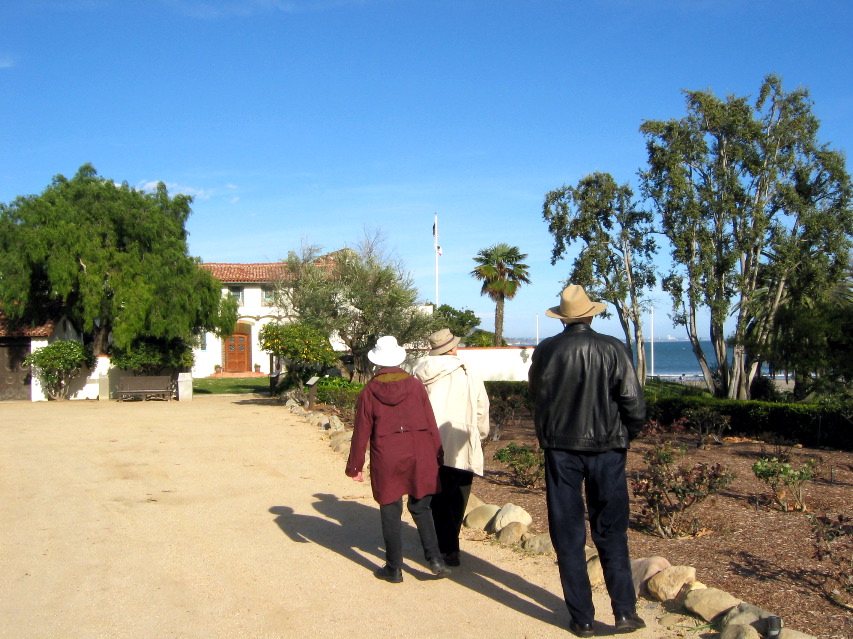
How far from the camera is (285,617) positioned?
4660mm

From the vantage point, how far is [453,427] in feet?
18.8

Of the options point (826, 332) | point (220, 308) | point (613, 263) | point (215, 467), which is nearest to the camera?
point (215, 467)

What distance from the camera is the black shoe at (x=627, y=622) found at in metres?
4.30

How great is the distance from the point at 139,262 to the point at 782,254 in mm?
19456

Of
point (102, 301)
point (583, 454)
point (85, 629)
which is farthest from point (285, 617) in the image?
point (102, 301)

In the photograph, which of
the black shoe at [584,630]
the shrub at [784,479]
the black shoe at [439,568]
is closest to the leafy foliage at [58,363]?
the black shoe at [439,568]

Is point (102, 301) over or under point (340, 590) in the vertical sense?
over

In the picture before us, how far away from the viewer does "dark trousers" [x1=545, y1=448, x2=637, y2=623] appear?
432 centimetres

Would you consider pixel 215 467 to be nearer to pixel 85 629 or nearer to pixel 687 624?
pixel 85 629

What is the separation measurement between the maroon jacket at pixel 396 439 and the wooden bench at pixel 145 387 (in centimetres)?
1908

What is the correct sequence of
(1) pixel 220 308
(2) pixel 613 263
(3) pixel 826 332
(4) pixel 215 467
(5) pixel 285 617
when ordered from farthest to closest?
(2) pixel 613 263, (1) pixel 220 308, (3) pixel 826 332, (4) pixel 215 467, (5) pixel 285 617

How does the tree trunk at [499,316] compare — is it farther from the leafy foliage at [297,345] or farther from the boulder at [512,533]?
the boulder at [512,533]

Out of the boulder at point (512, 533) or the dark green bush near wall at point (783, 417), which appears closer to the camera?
the boulder at point (512, 533)

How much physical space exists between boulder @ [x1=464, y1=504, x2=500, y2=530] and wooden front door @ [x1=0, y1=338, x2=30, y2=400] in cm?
2179
